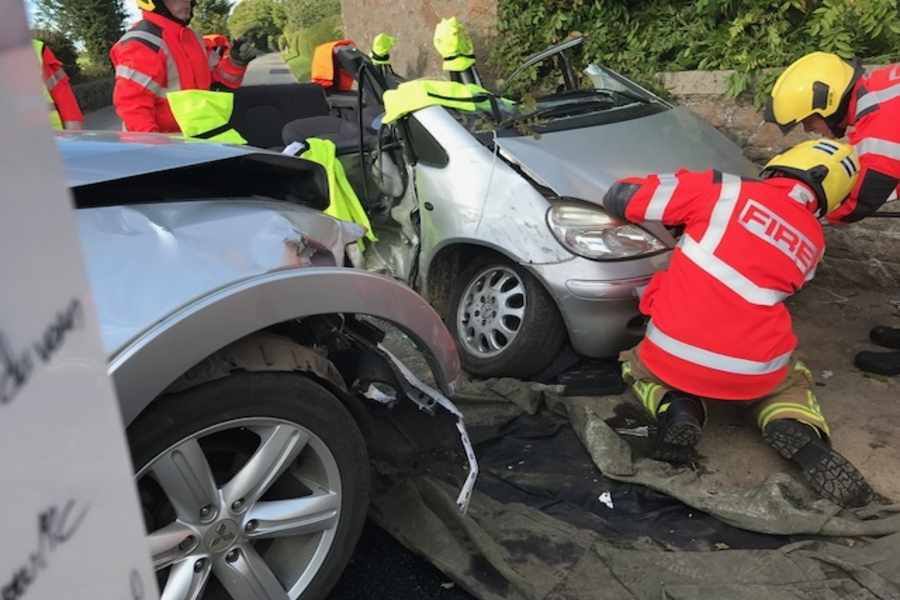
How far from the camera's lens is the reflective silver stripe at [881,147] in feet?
11.5

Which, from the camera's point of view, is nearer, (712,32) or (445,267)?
(445,267)

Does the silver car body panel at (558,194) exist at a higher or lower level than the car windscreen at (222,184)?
lower

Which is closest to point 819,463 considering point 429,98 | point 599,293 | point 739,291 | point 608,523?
point 739,291

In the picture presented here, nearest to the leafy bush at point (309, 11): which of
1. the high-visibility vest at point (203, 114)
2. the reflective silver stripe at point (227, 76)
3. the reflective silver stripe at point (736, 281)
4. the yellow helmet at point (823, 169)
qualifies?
the reflective silver stripe at point (227, 76)

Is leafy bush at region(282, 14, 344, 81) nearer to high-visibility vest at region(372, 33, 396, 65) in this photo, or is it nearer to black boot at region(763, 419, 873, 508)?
high-visibility vest at region(372, 33, 396, 65)

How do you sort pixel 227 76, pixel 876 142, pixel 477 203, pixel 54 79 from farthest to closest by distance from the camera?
pixel 54 79 → pixel 227 76 → pixel 477 203 → pixel 876 142

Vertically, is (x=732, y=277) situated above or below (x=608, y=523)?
above

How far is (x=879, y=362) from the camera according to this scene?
3775 mm

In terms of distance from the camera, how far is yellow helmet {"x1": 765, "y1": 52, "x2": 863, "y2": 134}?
137 inches

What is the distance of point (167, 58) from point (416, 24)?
18.3 feet

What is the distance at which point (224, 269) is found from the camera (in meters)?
1.92

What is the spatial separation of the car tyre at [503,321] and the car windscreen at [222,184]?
1.35 meters

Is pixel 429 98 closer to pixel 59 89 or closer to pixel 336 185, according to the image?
pixel 336 185

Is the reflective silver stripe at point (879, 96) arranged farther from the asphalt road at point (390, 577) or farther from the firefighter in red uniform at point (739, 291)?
the asphalt road at point (390, 577)
